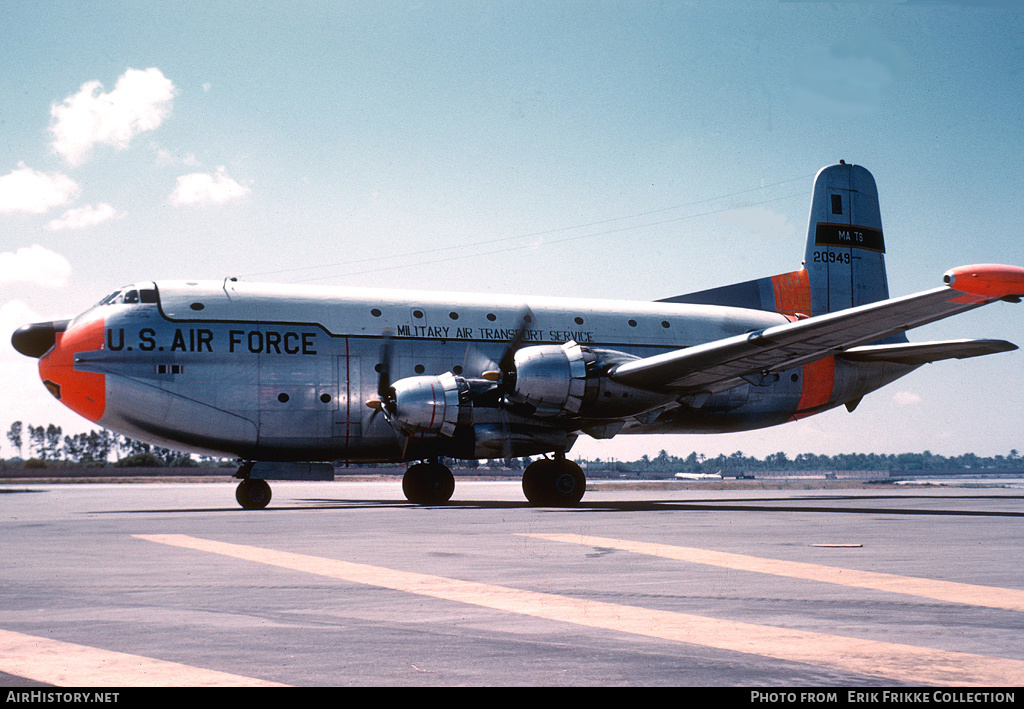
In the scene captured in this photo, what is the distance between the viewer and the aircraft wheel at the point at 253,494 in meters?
21.7

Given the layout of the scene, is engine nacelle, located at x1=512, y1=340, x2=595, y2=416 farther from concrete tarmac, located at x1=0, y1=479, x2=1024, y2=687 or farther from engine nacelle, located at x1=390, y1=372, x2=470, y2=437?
concrete tarmac, located at x1=0, y1=479, x2=1024, y2=687

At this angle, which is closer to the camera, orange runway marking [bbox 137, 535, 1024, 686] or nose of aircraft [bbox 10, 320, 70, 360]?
orange runway marking [bbox 137, 535, 1024, 686]

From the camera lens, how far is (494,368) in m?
23.9

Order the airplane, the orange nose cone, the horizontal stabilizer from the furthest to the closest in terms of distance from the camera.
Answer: the horizontal stabilizer
the orange nose cone
the airplane

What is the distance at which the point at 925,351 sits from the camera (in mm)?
26391

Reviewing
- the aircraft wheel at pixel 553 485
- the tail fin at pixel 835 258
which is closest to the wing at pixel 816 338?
the aircraft wheel at pixel 553 485

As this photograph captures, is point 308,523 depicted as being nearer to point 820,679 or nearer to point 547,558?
point 547,558

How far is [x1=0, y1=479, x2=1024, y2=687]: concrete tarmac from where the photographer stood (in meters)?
5.17

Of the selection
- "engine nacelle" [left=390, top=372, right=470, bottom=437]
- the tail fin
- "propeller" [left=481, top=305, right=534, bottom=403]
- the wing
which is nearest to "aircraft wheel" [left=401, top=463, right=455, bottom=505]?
"engine nacelle" [left=390, top=372, right=470, bottom=437]

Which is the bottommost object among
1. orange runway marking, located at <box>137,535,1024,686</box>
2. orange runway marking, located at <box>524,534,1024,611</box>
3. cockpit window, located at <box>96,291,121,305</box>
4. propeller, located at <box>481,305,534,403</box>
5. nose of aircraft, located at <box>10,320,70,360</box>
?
orange runway marking, located at <box>524,534,1024,611</box>

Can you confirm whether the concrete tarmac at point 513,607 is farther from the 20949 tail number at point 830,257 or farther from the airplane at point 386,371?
the 20949 tail number at point 830,257

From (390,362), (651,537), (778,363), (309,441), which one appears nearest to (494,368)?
Result: (390,362)

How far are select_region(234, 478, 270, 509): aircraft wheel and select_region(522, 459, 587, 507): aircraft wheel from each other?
6147 mm
